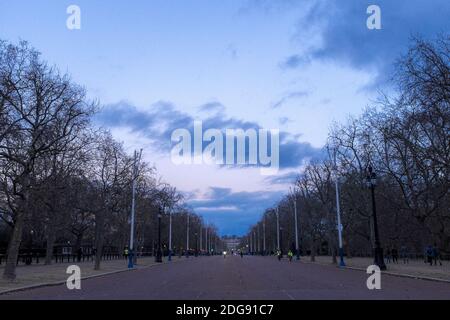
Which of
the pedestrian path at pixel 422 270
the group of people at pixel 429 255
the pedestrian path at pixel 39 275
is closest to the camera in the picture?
the pedestrian path at pixel 39 275

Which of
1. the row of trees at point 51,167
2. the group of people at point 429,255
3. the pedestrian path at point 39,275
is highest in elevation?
the row of trees at point 51,167

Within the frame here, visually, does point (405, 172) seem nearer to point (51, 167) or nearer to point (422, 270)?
point (422, 270)

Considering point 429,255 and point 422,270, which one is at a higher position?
point 429,255

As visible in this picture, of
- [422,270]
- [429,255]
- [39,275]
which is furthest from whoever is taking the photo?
[429,255]

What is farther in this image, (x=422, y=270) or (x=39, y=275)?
(x=422, y=270)

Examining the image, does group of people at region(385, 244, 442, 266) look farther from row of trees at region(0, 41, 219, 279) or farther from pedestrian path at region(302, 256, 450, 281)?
row of trees at region(0, 41, 219, 279)

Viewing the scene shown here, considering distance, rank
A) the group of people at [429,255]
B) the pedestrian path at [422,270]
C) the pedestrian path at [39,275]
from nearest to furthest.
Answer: the pedestrian path at [39,275] < the pedestrian path at [422,270] < the group of people at [429,255]

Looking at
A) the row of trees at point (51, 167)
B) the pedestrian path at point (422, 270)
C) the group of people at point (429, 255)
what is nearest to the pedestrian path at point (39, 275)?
the row of trees at point (51, 167)

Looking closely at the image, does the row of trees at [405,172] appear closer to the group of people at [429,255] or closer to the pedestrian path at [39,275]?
the group of people at [429,255]

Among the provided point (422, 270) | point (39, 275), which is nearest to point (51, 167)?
point (39, 275)

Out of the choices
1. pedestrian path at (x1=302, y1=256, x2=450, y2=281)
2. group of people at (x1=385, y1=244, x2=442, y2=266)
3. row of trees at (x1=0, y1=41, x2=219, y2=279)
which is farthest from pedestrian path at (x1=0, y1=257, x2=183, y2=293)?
group of people at (x1=385, y1=244, x2=442, y2=266)
